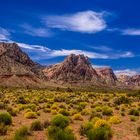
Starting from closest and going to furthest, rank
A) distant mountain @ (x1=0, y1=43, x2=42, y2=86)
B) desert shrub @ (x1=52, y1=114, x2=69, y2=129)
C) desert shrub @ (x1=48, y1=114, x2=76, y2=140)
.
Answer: desert shrub @ (x1=48, y1=114, x2=76, y2=140)
desert shrub @ (x1=52, y1=114, x2=69, y2=129)
distant mountain @ (x1=0, y1=43, x2=42, y2=86)

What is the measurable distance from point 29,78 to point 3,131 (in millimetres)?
151251

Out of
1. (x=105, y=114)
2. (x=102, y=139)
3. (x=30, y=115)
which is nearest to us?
(x=102, y=139)

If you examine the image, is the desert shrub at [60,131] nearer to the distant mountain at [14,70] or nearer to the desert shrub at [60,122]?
the desert shrub at [60,122]

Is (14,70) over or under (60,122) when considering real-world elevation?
over

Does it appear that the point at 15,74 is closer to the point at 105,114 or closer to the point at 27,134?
the point at 105,114

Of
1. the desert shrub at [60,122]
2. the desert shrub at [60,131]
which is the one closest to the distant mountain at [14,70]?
the desert shrub at [60,122]

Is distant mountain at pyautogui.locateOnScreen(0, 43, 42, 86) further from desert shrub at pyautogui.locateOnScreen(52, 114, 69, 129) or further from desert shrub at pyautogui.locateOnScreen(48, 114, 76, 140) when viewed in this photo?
desert shrub at pyautogui.locateOnScreen(48, 114, 76, 140)

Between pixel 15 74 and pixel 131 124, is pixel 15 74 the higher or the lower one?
the higher one

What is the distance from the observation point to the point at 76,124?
84.3 feet

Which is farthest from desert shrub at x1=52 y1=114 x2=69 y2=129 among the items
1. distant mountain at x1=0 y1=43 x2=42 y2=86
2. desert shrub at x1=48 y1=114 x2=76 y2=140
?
distant mountain at x1=0 y1=43 x2=42 y2=86

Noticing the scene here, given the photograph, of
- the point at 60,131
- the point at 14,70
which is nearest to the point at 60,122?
the point at 60,131

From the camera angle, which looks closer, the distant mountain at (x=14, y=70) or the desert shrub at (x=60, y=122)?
the desert shrub at (x=60, y=122)

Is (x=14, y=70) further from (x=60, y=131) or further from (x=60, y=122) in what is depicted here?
(x=60, y=131)

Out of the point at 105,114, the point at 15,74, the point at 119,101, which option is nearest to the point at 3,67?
the point at 15,74
